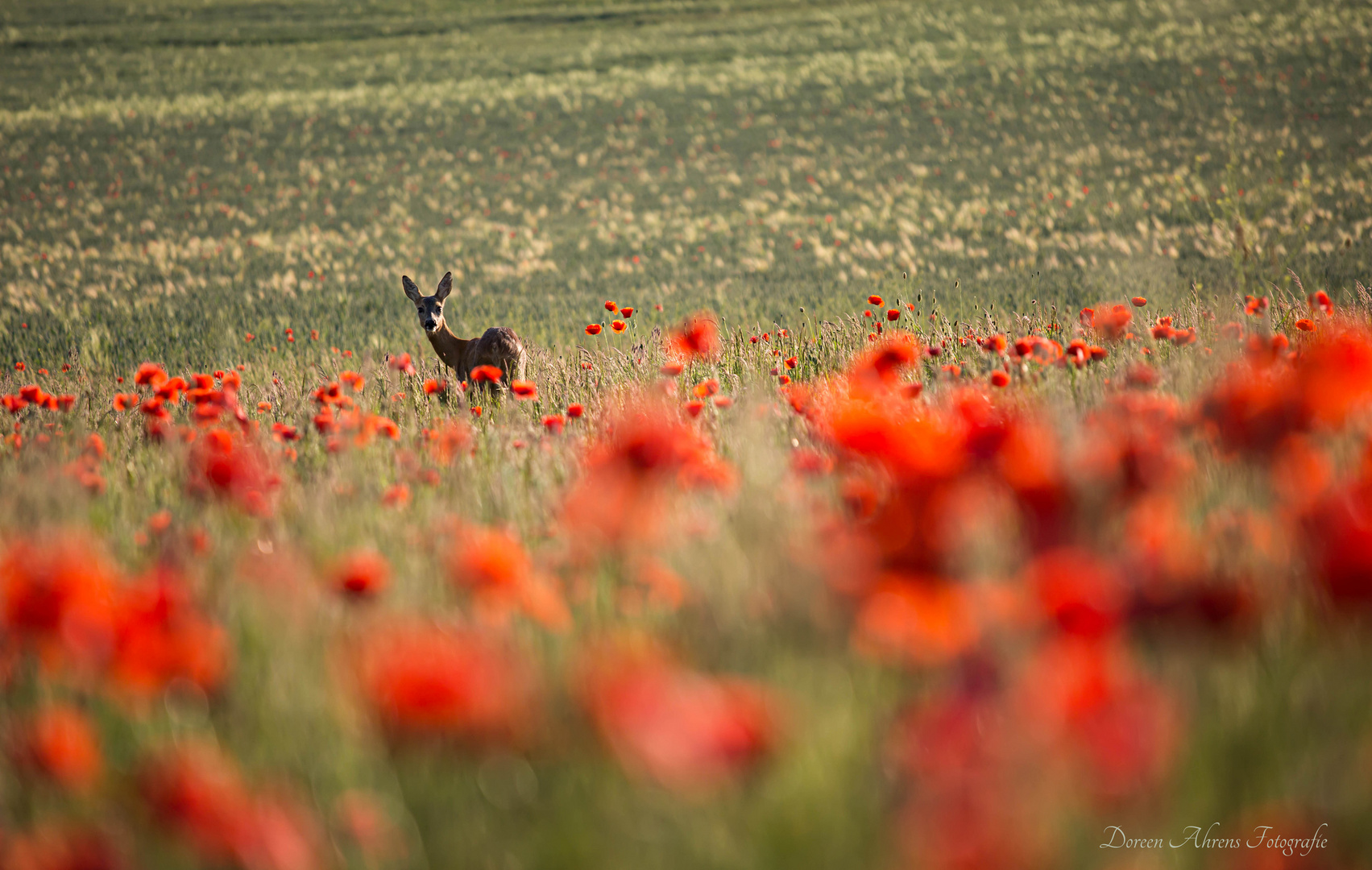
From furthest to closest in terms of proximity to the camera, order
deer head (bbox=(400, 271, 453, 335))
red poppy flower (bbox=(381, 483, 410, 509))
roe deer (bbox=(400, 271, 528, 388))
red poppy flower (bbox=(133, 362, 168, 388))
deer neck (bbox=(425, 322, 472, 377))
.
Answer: deer neck (bbox=(425, 322, 472, 377)) → deer head (bbox=(400, 271, 453, 335)) → roe deer (bbox=(400, 271, 528, 388)) → red poppy flower (bbox=(133, 362, 168, 388)) → red poppy flower (bbox=(381, 483, 410, 509))

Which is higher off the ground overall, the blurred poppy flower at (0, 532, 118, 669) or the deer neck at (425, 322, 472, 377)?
the deer neck at (425, 322, 472, 377)

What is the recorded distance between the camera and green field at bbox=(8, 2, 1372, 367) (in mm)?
11609

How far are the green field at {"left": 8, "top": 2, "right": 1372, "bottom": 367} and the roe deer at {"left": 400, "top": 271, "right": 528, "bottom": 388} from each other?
68.8 inches

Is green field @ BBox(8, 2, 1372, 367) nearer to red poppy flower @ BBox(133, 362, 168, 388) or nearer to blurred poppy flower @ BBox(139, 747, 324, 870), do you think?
red poppy flower @ BBox(133, 362, 168, 388)

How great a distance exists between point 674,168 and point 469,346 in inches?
689

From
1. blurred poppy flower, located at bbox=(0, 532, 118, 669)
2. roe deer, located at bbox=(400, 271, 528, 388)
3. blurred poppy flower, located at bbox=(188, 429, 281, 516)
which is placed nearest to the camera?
blurred poppy flower, located at bbox=(0, 532, 118, 669)

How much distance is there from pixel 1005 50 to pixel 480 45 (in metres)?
20.5

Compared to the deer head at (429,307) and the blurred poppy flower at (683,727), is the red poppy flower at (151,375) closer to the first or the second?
the blurred poppy flower at (683,727)

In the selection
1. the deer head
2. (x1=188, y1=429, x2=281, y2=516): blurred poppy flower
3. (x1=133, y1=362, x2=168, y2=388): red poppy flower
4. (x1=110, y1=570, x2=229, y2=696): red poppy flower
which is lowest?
(x1=110, y1=570, x2=229, y2=696): red poppy flower

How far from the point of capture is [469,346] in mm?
6445

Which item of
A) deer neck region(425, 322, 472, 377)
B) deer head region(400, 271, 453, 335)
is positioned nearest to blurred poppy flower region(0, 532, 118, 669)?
deer head region(400, 271, 453, 335)

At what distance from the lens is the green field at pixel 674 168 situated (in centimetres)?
1161

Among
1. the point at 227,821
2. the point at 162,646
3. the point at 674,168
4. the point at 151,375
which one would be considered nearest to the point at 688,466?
the point at 162,646

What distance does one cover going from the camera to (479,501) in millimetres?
2430
